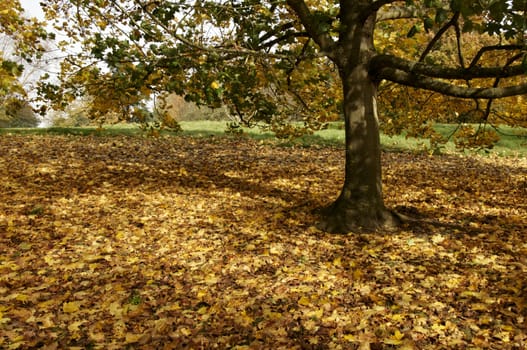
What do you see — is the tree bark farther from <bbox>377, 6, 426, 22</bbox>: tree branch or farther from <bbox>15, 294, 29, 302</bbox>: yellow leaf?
<bbox>15, 294, 29, 302</bbox>: yellow leaf

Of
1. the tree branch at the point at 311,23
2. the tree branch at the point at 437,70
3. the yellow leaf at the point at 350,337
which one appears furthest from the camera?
the tree branch at the point at 311,23

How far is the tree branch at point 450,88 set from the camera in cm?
590

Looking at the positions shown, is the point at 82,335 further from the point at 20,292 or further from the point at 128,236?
the point at 128,236

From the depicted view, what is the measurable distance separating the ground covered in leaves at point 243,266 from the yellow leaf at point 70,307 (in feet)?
0.07

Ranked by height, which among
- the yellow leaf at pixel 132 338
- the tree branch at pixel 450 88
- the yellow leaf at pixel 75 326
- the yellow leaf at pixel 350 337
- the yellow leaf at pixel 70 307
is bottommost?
the yellow leaf at pixel 132 338

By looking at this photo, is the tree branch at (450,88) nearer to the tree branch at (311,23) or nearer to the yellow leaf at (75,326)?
the tree branch at (311,23)

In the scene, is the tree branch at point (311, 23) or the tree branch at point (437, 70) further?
the tree branch at point (311, 23)

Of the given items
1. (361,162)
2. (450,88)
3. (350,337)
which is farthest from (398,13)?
(350,337)

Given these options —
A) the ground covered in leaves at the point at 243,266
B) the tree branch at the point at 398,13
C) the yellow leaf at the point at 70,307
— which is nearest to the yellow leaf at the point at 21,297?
the ground covered in leaves at the point at 243,266

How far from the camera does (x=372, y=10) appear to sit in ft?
21.8

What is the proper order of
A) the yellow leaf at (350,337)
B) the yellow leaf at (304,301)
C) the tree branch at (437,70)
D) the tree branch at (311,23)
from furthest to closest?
the tree branch at (311,23), the tree branch at (437,70), the yellow leaf at (304,301), the yellow leaf at (350,337)

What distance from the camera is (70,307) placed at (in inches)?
194

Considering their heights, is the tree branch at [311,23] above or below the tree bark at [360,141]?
Result: above

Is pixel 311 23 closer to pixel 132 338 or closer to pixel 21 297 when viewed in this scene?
pixel 132 338
